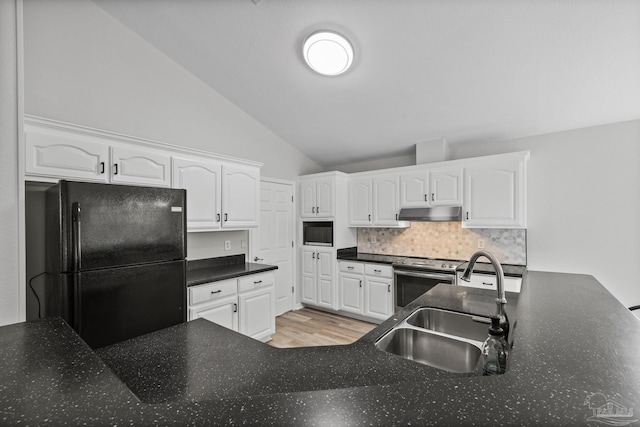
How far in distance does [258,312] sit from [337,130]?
2.47 metres

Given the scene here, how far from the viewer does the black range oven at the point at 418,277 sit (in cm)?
324

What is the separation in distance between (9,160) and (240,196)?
208 cm

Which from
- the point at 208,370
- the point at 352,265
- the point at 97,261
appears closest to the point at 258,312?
the point at 352,265

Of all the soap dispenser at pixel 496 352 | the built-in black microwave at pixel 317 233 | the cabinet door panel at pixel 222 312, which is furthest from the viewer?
the built-in black microwave at pixel 317 233

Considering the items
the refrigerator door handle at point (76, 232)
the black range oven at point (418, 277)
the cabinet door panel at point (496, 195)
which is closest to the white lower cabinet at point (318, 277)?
the black range oven at point (418, 277)

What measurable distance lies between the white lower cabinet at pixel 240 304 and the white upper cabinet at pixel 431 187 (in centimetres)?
201

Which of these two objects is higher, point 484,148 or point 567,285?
point 484,148

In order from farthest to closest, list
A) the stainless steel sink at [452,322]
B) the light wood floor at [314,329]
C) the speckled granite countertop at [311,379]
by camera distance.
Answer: the light wood floor at [314,329]
the stainless steel sink at [452,322]
the speckled granite countertop at [311,379]

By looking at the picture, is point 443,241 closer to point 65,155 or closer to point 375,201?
point 375,201

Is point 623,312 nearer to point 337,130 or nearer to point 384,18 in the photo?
point 384,18

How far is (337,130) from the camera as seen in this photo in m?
3.85

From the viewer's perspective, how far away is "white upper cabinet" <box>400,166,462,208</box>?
11.2 ft

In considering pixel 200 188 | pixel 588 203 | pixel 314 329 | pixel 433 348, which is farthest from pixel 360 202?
pixel 433 348

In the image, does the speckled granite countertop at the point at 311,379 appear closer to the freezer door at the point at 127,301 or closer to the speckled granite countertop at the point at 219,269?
the freezer door at the point at 127,301
